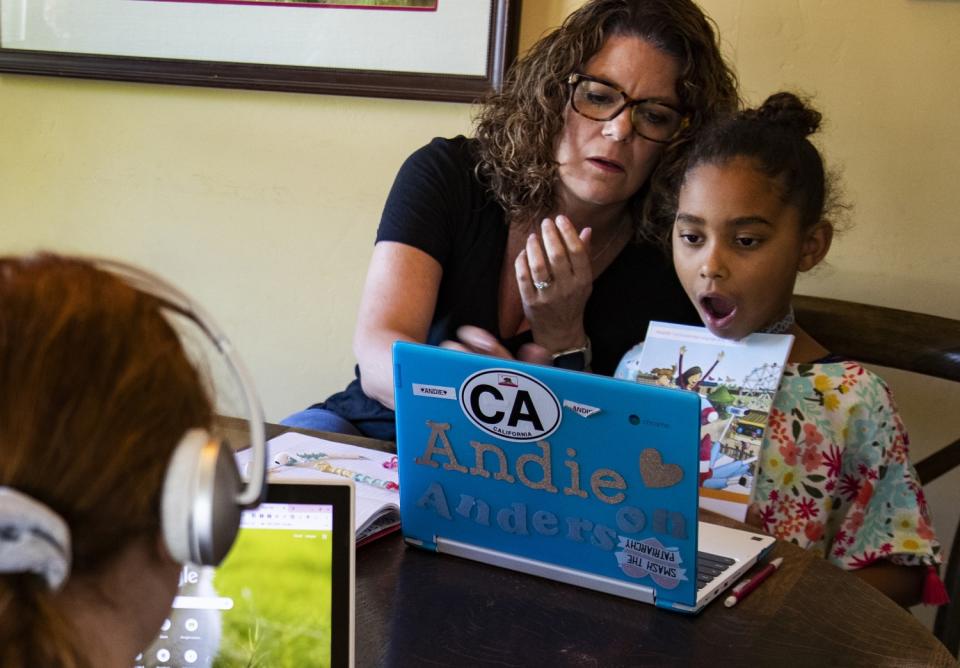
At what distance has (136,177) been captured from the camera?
2.23 metres

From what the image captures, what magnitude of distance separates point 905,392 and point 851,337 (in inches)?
9.7

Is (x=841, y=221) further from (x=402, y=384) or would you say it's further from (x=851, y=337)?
(x=402, y=384)

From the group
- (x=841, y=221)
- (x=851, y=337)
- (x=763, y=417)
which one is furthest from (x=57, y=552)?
(x=841, y=221)

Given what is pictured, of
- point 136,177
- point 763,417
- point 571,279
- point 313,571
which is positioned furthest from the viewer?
point 136,177

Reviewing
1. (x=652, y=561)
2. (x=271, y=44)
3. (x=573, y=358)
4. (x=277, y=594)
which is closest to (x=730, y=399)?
(x=573, y=358)

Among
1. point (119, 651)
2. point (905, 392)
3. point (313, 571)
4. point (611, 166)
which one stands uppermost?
point (611, 166)

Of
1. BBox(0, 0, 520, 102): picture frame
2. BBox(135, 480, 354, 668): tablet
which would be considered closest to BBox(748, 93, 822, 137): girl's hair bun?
BBox(0, 0, 520, 102): picture frame

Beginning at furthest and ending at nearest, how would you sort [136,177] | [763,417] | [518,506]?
[136,177], [763,417], [518,506]

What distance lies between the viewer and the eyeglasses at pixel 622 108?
5.25ft

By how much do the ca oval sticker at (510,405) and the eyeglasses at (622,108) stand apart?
0.76m

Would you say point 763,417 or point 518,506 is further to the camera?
point 763,417

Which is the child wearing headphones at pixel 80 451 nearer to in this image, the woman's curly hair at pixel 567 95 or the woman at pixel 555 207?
the woman at pixel 555 207

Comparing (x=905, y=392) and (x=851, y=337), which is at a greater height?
(x=851, y=337)

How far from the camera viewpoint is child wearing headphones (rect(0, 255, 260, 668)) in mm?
450
